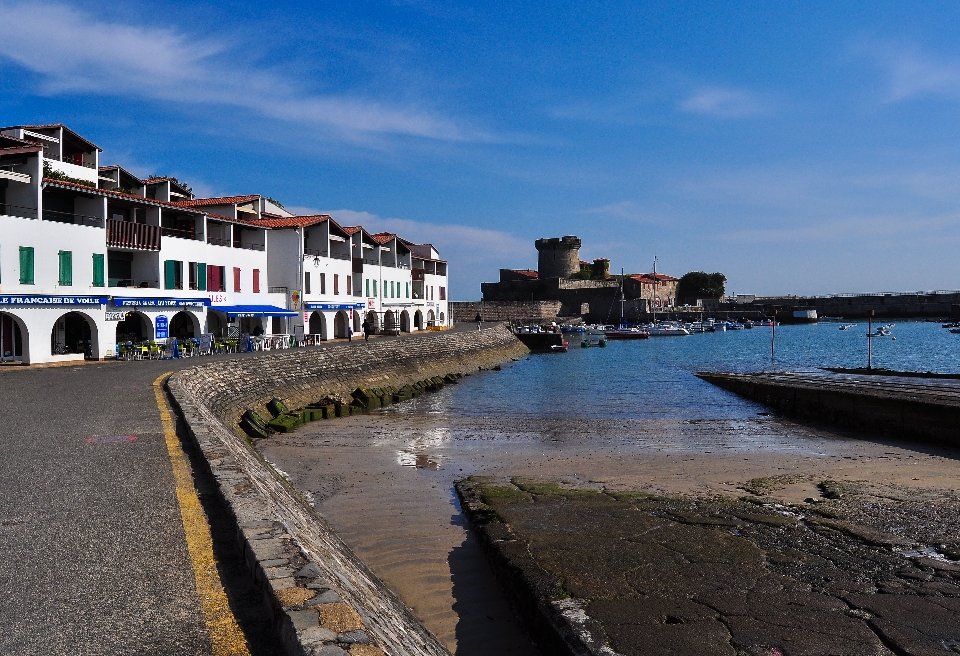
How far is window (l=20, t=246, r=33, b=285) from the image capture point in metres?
26.3

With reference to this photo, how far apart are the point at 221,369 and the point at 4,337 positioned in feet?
31.5

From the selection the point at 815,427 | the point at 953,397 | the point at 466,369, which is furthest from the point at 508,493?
the point at 466,369

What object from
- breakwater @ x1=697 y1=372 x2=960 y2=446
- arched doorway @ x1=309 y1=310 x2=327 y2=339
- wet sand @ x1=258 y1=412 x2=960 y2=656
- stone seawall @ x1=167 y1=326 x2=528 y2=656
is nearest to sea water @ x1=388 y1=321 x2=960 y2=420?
breakwater @ x1=697 y1=372 x2=960 y2=446

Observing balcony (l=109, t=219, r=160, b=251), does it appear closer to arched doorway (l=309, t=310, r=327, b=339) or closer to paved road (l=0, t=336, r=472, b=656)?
arched doorway (l=309, t=310, r=327, b=339)

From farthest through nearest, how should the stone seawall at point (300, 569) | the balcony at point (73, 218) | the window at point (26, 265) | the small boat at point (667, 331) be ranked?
the small boat at point (667, 331) < the balcony at point (73, 218) < the window at point (26, 265) < the stone seawall at point (300, 569)

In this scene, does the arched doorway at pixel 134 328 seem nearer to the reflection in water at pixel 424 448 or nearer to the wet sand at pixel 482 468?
the wet sand at pixel 482 468

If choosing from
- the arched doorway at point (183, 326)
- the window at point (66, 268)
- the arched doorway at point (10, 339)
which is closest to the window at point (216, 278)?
the arched doorway at point (183, 326)

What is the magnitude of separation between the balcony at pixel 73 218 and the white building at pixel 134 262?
0.04m

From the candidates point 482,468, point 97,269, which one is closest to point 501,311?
point 97,269

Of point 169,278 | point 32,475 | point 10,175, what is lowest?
point 32,475

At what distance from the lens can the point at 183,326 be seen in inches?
1464

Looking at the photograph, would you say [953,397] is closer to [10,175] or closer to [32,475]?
[32,475]

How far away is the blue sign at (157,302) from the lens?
30.4m

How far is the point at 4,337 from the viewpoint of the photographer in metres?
27.6
